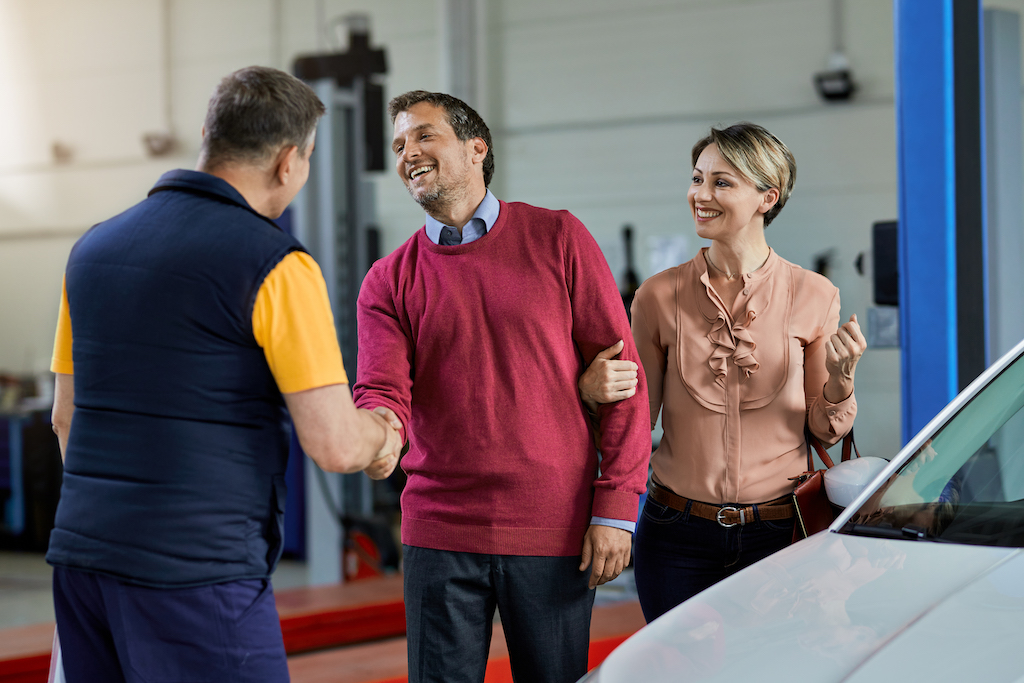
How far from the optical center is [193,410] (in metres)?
1.33

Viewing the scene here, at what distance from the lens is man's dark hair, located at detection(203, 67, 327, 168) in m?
1.39

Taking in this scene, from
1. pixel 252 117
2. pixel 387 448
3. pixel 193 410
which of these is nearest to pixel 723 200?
pixel 387 448

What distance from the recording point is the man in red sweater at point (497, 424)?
172 centimetres

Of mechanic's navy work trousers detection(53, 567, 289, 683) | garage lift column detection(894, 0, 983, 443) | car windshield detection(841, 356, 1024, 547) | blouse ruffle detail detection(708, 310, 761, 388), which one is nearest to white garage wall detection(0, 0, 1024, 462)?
garage lift column detection(894, 0, 983, 443)

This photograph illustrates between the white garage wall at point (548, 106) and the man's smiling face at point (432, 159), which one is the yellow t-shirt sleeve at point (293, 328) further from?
the white garage wall at point (548, 106)

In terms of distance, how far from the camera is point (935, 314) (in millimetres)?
2494

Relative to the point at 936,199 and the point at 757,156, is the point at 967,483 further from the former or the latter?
the point at 936,199

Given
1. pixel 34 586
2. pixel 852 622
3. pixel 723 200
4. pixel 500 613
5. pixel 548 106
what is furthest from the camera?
pixel 548 106

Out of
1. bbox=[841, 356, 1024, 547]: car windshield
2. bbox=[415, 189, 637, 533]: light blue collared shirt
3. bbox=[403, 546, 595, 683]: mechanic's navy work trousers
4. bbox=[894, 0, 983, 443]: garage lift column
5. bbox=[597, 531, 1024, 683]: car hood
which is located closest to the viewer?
bbox=[597, 531, 1024, 683]: car hood

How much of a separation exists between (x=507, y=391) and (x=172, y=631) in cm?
70

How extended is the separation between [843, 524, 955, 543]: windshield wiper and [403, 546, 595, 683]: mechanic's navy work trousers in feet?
1.59

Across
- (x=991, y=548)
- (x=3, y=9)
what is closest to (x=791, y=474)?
(x=991, y=548)

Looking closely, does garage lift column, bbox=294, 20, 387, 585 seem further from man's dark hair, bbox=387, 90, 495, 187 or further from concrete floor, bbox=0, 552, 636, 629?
man's dark hair, bbox=387, 90, 495, 187

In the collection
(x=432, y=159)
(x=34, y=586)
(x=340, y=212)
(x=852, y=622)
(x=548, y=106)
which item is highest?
(x=548, y=106)
